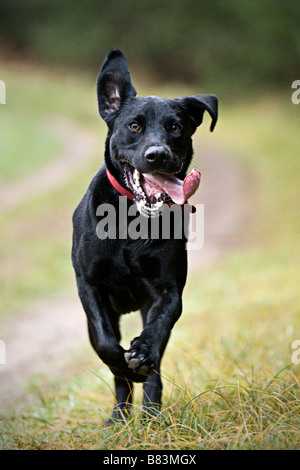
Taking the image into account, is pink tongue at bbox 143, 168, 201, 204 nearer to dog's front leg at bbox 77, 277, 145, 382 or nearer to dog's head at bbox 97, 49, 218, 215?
dog's head at bbox 97, 49, 218, 215

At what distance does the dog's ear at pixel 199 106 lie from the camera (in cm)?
320

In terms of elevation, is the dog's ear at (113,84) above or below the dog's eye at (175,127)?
above

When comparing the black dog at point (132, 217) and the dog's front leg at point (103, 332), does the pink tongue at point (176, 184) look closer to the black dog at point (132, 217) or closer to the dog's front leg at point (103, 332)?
the black dog at point (132, 217)

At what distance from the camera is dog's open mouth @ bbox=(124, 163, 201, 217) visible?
9.29 ft

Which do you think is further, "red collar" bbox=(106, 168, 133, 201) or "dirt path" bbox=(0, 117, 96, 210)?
"dirt path" bbox=(0, 117, 96, 210)

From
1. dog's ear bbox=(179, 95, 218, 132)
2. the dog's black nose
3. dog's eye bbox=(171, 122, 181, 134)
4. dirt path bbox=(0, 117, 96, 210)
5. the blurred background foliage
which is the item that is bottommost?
the dog's black nose

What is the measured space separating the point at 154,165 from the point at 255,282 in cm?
505

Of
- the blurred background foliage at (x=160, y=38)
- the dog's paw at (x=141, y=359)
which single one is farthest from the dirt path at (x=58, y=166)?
the dog's paw at (x=141, y=359)

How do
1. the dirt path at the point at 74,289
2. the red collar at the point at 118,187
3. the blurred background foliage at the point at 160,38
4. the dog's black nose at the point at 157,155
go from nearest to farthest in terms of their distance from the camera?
1. the dog's black nose at the point at 157,155
2. the red collar at the point at 118,187
3. the dirt path at the point at 74,289
4. the blurred background foliage at the point at 160,38

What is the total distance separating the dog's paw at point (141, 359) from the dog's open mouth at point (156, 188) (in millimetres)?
608

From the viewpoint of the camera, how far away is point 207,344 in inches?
209

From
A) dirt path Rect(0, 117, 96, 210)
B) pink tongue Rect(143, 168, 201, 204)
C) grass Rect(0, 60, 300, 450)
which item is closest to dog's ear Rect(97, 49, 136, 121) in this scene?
pink tongue Rect(143, 168, 201, 204)

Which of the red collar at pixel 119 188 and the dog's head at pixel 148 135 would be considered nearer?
the dog's head at pixel 148 135

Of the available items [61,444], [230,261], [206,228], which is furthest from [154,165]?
[206,228]
